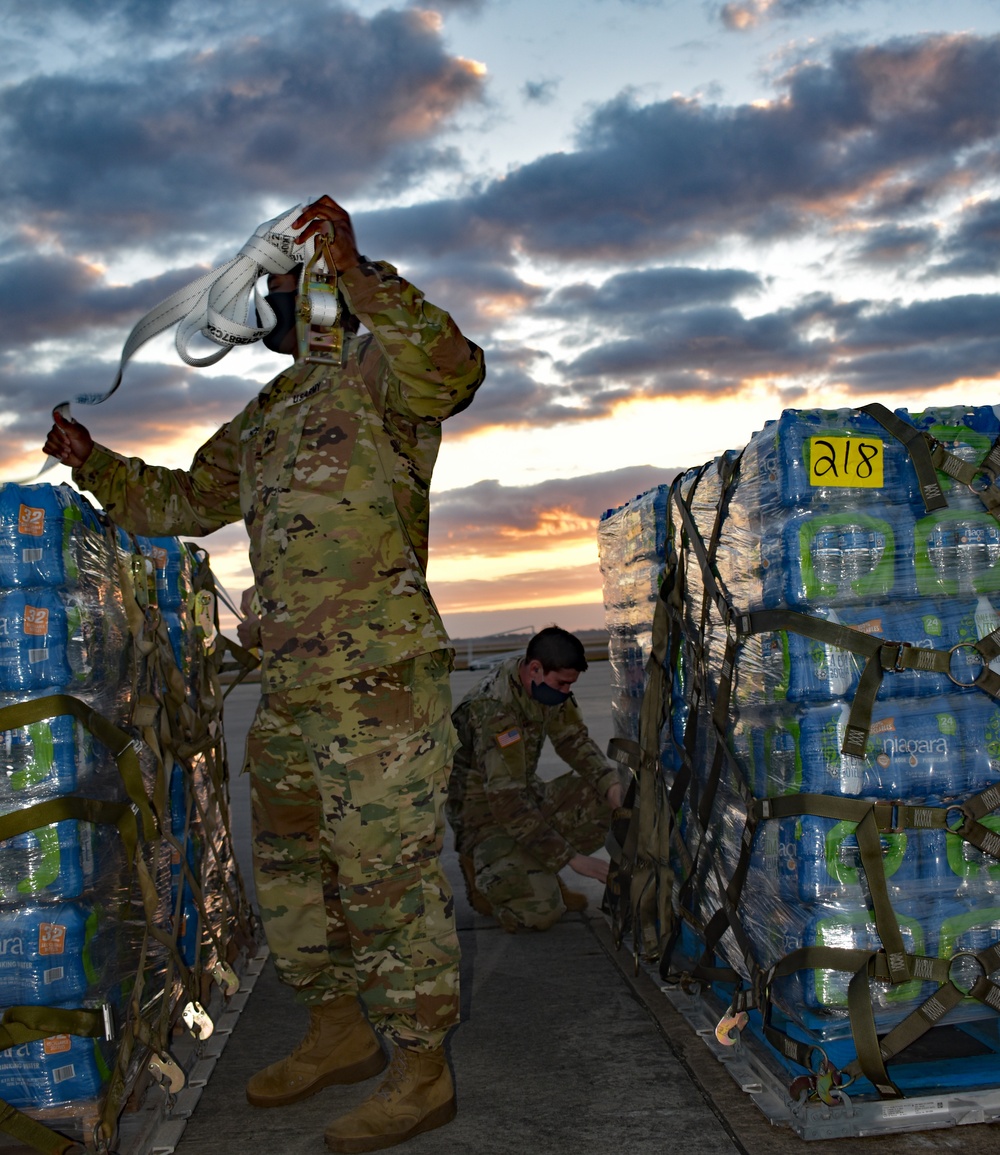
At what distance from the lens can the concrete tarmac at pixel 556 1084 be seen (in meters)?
2.60

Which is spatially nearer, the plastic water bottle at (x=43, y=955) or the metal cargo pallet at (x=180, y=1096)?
the plastic water bottle at (x=43, y=955)

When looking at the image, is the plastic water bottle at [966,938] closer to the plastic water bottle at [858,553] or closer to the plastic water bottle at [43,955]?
the plastic water bottle at [858,553]

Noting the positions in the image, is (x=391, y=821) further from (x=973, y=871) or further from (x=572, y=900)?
(x=572, y=900)

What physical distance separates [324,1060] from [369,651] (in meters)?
1.26

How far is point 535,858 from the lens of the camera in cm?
478

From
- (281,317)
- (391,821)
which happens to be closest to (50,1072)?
(391,821)

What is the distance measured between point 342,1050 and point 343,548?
1484 millimetres

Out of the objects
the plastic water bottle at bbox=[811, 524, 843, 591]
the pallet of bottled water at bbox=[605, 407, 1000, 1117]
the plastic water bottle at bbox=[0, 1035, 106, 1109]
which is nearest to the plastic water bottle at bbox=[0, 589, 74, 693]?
the plastic water bottle at bbox=[0, 1035, 106, 1109]

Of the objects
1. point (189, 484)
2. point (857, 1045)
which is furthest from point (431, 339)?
point (857, 1045)

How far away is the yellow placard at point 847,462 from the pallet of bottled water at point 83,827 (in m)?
1.91

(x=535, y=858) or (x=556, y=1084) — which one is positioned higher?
(x=535, y=858)

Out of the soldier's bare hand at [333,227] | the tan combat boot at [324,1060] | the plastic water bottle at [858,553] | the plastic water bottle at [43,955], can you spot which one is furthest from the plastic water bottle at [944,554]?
the plastic water bottle at [43,955]

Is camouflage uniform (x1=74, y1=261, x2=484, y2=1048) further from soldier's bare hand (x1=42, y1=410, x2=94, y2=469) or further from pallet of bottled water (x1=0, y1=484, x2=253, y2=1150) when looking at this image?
soldier's bare hand (x1=42, y1=410, x2=94, y2=469)

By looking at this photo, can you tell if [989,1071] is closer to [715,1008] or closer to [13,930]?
[715,1008]
